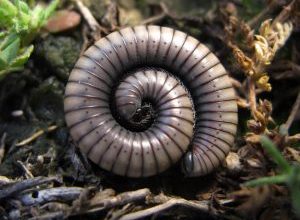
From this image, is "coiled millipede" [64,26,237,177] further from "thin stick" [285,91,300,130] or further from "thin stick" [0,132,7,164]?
"thin stick" [0,132,7,164]

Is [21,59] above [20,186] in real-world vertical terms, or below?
above

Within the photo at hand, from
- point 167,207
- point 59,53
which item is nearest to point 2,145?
point 59,53

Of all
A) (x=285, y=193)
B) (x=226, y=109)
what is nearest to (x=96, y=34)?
(x=226, y=109)

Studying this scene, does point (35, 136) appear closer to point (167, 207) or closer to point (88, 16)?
point (88, 16)

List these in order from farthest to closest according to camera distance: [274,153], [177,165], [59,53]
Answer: [59,53] < [177,165] < [274,153]

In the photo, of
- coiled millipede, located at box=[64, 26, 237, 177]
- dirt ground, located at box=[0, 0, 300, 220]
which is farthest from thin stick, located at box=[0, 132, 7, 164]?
coiled millipede, located at box=[64, 26, 237, 177]
